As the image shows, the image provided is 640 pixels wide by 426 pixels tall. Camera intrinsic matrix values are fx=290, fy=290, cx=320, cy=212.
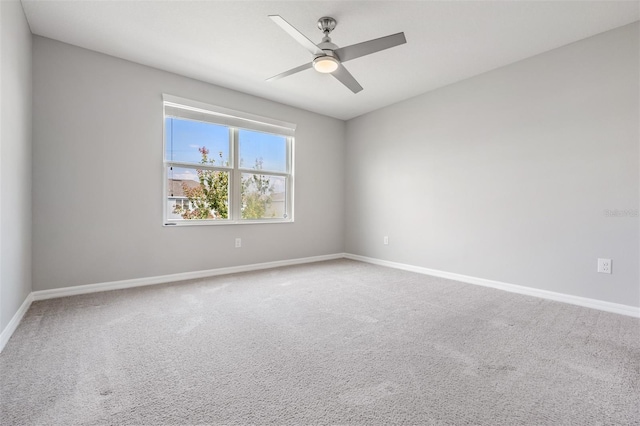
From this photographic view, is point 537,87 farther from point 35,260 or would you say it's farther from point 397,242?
point 35,260

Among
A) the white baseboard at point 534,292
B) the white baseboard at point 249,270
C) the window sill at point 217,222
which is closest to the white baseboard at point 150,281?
the white baseboard at point 249,270

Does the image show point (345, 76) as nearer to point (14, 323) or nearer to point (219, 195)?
point (219, 195)

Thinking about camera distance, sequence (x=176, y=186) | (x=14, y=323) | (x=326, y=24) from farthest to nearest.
→ 1. (x=176, y=186)
2. (x=326, y=24)
3. (x=14, y=323)

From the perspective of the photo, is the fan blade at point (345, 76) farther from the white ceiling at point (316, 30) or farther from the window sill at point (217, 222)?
the window sill at point (217, 222)

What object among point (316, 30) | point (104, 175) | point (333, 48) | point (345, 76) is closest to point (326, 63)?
point (333, 48)

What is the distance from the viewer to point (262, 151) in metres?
4.28

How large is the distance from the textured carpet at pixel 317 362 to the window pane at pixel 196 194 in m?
1.13

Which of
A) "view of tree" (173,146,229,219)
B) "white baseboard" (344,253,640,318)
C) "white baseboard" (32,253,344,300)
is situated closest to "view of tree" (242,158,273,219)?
"view of tree" (173,146,229,219)

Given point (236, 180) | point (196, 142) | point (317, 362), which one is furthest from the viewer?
point (236, 180)

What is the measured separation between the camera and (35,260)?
2697 millimetres

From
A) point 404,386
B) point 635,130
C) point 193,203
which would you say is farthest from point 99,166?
point 635,130

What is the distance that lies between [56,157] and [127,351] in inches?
85.6

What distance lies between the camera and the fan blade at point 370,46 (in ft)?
6.60

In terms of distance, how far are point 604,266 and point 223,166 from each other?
13.7 ft
